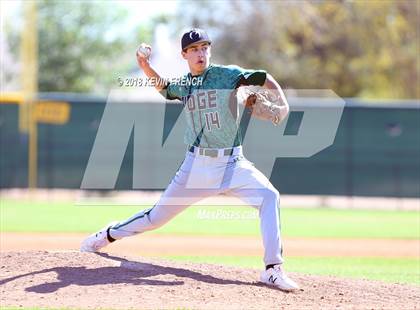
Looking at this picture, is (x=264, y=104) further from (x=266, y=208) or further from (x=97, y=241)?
(x=97, y=241)

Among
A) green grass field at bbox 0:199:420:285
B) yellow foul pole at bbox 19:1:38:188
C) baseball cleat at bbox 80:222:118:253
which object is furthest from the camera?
yellow foul pole at bbox 19:1:38:188

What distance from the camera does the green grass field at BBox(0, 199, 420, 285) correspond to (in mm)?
10391

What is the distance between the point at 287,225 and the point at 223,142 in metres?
9.45

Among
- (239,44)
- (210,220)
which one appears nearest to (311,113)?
(210,220)

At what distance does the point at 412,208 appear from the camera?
68.3 ft

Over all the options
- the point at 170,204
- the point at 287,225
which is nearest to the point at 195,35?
the point at 170,204

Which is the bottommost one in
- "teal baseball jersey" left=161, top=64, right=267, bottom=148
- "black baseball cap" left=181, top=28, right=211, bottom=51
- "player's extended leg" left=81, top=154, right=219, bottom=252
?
"player's extended leg" left=81, top=154, right=219, bottom=252

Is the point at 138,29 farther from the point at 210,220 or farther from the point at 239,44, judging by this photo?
the point at 210,220

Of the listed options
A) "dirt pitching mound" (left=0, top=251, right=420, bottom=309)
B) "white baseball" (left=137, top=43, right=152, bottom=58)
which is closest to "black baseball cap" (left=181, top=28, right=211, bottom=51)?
"white baseball" (left=137, top=43, right=152, bottom=58)

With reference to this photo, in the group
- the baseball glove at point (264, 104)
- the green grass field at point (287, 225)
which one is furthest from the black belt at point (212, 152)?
the green grass field at point (287, 225)

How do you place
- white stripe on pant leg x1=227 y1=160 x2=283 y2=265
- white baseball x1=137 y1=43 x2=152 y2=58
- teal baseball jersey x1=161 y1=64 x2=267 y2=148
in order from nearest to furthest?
white stripe on pant leg x1=227 y1=160 x2=283 y2=265 → teal baseball jersey x1=161 y1=64 x2=267 y2=148 → white baseball x1=137 y1=43 x2=152 y2=58

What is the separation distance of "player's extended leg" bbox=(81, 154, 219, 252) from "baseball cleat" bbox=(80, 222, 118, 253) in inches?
4.5

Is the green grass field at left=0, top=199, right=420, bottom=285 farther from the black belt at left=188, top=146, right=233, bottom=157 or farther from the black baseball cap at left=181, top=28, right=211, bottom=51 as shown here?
the black baseball cap at left=181, top=28, right=211, bottom=51

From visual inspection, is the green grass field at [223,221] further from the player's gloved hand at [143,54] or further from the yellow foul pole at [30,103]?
the player's gloved hand at [143,54]
